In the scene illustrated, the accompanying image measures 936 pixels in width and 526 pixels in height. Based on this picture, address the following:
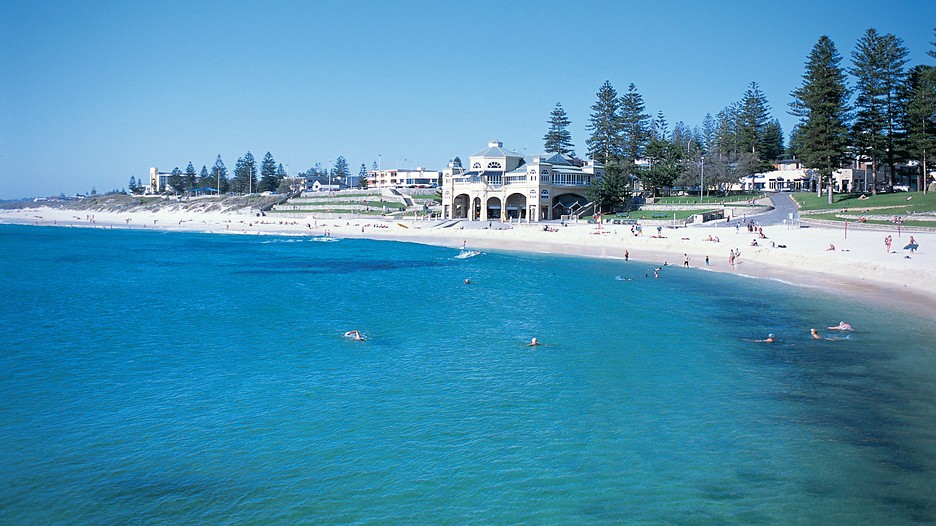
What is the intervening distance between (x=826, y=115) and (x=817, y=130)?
1.72m

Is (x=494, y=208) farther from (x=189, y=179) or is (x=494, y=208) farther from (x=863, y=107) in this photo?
(x=189, y=179)

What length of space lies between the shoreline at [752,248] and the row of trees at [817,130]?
13.5m

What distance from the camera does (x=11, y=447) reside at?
1362 cm

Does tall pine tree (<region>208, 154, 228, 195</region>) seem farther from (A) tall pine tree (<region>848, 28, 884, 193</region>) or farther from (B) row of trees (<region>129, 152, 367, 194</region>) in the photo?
(A) tall pine tree (<region>848, 28, 884, 193</region>)

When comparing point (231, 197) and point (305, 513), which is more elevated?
point (231, 197)

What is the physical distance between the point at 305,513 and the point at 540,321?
16.3m

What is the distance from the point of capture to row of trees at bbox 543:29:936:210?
188 feet

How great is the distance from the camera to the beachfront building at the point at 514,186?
73000 mm

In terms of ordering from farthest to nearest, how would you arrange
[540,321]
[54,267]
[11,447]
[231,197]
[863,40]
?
[231,197] < [863,40] < [54,267] < [540,321] < [11,447]

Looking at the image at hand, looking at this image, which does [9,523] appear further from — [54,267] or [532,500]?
[54,267]

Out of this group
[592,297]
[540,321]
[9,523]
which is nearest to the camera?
[9,523]

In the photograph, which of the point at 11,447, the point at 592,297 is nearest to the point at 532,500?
the point at 11,447

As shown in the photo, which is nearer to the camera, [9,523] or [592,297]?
[9,523]

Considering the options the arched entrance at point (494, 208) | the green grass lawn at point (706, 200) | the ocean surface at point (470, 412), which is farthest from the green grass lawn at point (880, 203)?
the arched entrance at point (494, 208)
